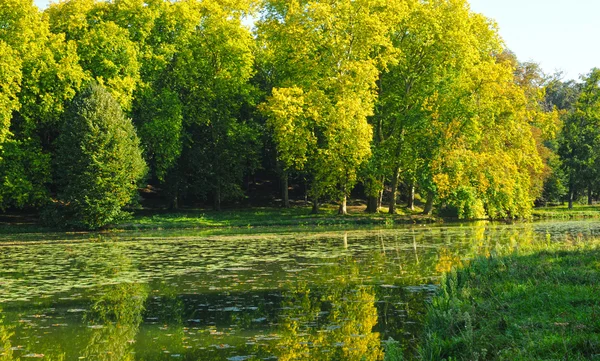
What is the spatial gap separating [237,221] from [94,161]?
11.8 metres

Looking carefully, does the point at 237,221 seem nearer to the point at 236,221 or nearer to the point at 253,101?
the point at 236,221

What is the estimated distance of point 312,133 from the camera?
51844 mm

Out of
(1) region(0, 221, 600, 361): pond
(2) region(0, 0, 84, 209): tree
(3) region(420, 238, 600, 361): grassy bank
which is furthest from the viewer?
(2) region(0, 0, 84, 209): tree

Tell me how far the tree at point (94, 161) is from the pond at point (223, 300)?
15.6 metres

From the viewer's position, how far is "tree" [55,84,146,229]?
4612 centimetres

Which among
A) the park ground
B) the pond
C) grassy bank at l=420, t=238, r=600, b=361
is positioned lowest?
the pond

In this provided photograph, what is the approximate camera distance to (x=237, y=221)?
5122 cm

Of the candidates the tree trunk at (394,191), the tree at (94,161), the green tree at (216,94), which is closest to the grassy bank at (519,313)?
the tree at (94,161)

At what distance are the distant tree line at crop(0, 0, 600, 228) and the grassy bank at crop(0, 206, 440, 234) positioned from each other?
200 centimetres

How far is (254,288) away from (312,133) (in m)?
34.9

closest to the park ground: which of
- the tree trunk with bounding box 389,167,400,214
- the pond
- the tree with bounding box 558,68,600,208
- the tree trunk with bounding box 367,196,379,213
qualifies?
the tree trunk with bounding box 389,167,400,214

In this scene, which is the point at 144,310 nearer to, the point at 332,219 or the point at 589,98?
the point at 332,219

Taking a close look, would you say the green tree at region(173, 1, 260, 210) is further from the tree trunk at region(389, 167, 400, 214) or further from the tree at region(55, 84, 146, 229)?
the tree trunk at region(389, 167, 400, 214)

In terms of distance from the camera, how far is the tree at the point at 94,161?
4612 centimetres
